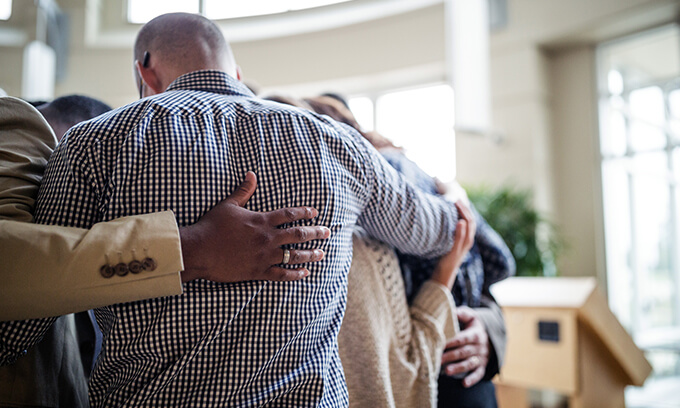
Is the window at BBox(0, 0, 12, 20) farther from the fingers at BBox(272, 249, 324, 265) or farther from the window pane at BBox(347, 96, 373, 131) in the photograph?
the fingers at BBox(272, 249, 324, 265)

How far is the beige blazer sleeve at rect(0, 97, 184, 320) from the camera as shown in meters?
0.94

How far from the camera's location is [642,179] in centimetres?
671

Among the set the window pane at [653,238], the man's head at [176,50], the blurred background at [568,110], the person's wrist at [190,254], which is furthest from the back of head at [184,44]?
the window pane at [653,238]

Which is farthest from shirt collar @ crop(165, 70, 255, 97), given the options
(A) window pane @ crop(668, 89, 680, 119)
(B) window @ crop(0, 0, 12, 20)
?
(A) window pane @ crop(668, 89, 680, 119)

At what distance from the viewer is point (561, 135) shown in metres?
6.92

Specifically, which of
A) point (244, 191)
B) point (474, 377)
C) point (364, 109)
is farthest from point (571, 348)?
point (364, 109)

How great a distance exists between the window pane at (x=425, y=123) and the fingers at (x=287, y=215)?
6.45m

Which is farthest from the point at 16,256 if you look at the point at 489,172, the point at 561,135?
the point at 561,135

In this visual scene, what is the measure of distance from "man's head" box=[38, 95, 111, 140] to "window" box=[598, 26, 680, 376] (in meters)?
6.16

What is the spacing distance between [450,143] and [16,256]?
22.6 feet

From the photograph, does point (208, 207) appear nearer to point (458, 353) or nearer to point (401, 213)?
point (401, 213)

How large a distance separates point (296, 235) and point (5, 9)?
576 centimetres

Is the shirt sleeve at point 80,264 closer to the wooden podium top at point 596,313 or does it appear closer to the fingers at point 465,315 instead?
the fingers at point 465,315

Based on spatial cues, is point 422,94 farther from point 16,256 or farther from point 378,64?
point 16,256
